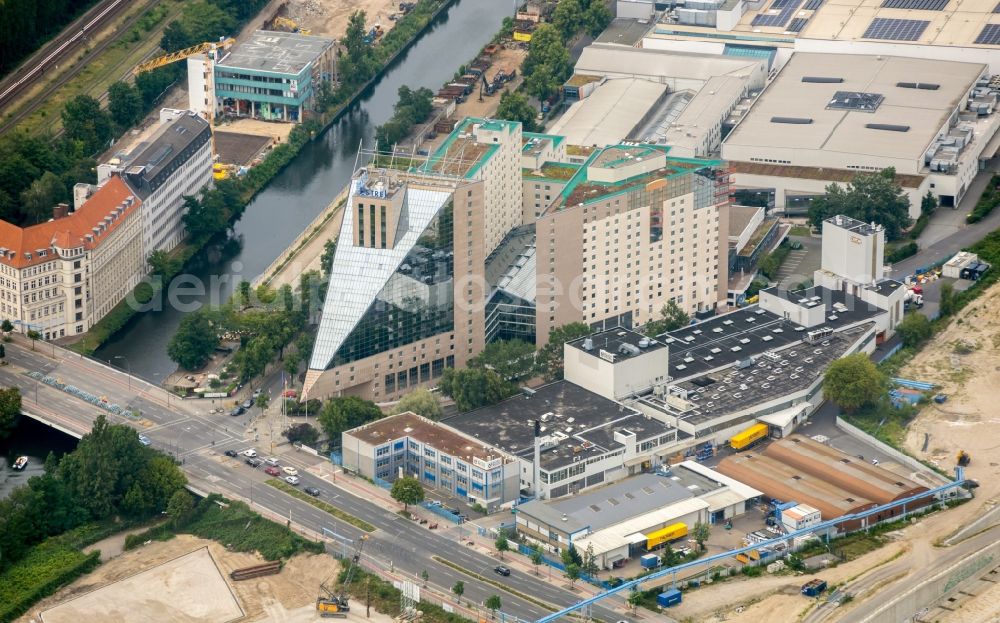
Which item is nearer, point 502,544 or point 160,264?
point 502,544

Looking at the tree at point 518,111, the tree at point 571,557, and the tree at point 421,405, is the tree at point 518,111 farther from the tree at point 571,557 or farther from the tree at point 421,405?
the tree at point 571,557

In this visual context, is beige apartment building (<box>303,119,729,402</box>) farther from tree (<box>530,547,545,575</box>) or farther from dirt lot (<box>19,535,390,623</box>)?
tree (<box>530,547,545,575</box>)

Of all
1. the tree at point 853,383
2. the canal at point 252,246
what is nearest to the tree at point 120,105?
the canal at point 252,246

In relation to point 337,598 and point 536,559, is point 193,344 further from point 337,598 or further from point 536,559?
point 536,559

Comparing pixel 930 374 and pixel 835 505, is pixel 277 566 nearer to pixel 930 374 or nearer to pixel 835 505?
pixel 835 505

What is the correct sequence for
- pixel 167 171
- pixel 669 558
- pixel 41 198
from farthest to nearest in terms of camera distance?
pixel 41 198 → pixel 167 171 → pixel 669 558

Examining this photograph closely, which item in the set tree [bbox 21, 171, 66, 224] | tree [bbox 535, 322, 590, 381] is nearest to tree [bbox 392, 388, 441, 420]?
tree [bbox 535, 322, 590, 381]

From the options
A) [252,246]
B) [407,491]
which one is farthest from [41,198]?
[407,491]

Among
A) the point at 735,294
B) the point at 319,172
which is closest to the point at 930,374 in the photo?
the point at 735,294
